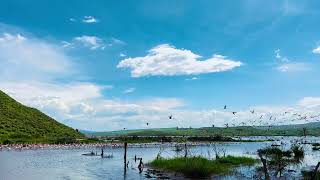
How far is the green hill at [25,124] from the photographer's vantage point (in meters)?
136

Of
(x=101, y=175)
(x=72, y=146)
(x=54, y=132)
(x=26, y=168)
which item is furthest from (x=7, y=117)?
(x=101, y=175)

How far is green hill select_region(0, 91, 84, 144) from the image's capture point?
447ft

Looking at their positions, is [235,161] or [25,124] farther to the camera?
[25,124]

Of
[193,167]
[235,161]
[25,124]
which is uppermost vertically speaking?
[25,124]

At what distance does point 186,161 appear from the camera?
4675cm

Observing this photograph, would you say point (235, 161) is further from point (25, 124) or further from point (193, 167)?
point (25, 124)

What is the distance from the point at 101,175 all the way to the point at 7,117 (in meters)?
119

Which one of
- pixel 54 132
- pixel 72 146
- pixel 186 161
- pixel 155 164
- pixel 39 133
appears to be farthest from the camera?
pixel 54 132

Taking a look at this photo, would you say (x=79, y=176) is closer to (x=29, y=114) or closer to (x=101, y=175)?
Answer: (x=101, y=175)

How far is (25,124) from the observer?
158m

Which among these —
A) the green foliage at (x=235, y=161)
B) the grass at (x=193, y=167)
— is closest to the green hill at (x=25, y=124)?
the green foliage at (x=235, y=161)

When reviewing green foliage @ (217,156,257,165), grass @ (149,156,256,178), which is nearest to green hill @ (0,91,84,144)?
green foliage @ (217,156,257,165)

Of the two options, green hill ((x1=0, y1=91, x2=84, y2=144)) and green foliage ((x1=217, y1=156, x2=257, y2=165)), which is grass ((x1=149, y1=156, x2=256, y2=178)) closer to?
green foliage ((x1=217, y1=156, x2=257, y2=165))

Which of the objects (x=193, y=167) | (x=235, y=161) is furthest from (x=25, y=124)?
(x=193, y=167)
